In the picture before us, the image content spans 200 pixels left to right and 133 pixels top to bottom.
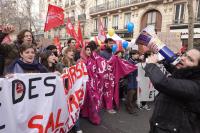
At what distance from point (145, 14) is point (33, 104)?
80.7 ft

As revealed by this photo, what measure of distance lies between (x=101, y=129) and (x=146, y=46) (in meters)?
2.52

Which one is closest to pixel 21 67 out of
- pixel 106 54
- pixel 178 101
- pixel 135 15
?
pixel 178 101

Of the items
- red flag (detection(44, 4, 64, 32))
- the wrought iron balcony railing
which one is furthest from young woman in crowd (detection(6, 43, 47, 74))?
the wrought iron balcony railing

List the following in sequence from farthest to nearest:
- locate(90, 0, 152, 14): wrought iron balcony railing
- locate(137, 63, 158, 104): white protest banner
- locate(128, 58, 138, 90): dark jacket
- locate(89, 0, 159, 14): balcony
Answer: locate(90, 0, 152, 14): wrought iron balcony railing
locate(89, 0, 159, 14): balcony
locate(137, 63, 158, 104): white protest banner
locate(128, 58, 138, 90): dark jacket

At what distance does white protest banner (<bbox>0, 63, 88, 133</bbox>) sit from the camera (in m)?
2.61

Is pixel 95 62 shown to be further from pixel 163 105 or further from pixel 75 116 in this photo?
pixel 163 105

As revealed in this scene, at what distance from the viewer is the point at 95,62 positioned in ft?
17.7

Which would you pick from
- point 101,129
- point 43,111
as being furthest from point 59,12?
point 43,111

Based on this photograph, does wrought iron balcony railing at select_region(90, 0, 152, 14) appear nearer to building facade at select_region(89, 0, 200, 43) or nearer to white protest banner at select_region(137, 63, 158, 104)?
building facade at select_region(89, 0, 200, 43)

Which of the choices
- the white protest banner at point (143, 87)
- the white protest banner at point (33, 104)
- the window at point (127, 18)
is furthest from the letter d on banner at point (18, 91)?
the window at point (127, 18)

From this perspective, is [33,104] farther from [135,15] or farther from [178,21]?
[135,15]

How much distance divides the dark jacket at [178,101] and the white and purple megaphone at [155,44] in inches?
10.6

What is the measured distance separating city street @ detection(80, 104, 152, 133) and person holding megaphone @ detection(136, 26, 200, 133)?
243 cm

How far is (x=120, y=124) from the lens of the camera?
17.0ft
